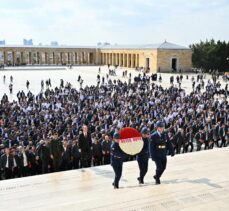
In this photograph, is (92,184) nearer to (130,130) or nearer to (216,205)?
(130,130)

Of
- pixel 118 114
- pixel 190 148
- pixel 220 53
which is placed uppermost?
pixel 220 53

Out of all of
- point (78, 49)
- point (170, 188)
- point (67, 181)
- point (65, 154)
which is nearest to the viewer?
point (170, 188)

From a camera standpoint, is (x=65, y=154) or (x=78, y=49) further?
(x=78, y=49)

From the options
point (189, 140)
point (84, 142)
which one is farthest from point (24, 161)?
point (189, 140)

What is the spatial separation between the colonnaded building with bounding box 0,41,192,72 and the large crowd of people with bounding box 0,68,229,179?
2939 cm

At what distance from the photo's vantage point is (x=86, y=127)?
362 inches

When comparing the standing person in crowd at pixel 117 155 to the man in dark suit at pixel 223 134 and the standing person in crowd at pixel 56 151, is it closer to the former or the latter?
the standing person in crowd at pixel 56 151

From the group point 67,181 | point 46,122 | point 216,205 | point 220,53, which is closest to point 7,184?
point 67,181

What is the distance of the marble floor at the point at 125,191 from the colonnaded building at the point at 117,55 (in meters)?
46.0

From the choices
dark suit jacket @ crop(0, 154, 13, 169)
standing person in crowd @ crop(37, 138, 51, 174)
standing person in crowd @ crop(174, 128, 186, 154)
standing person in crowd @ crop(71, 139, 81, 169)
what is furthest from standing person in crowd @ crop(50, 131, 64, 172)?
standing person in crowd @ crop(174, 128, 186, 154)

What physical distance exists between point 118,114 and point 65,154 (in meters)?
7.30

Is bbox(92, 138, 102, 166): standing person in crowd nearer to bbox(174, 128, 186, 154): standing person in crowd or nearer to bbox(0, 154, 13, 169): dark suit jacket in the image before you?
bbox(0, 154, 13, 169): dark suit jacket

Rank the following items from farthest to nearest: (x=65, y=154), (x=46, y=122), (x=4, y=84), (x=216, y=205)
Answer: (x=4, y=84), (x=46, y=122), (x=65, y=154), (x=216, y=205)

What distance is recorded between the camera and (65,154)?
9766 mm
